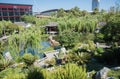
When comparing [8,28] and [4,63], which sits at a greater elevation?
[8,28]

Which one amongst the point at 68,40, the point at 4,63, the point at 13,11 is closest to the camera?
the point at 4,63

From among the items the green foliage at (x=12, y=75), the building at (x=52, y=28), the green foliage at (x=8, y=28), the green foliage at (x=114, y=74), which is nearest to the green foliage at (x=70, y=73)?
the green foliage at (x=12, y=75)

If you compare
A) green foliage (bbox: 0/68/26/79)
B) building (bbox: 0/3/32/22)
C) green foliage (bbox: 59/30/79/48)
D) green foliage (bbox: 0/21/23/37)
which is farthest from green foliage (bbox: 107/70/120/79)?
building (bbox: 0/3/32/22)

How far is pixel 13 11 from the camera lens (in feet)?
264

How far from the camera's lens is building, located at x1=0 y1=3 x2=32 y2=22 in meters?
75.9

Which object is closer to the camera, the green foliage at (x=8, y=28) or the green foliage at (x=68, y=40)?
the green foliage at (x=68, y=40)

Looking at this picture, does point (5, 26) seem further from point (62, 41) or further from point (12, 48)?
point (12, 48)

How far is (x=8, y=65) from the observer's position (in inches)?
931

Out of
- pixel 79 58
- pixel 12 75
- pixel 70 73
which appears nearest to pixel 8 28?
pixel 79 58

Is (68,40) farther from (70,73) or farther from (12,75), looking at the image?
(70,73)

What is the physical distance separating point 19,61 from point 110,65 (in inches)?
470

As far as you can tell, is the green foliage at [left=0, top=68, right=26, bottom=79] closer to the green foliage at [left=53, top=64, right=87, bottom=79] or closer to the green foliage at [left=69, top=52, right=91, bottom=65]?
the green foliage at [left=53, top=64, right=87, bottom=79]

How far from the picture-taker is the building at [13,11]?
7586 cm

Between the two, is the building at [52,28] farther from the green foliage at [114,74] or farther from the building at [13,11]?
Answer: the green foliage at [114,74]
